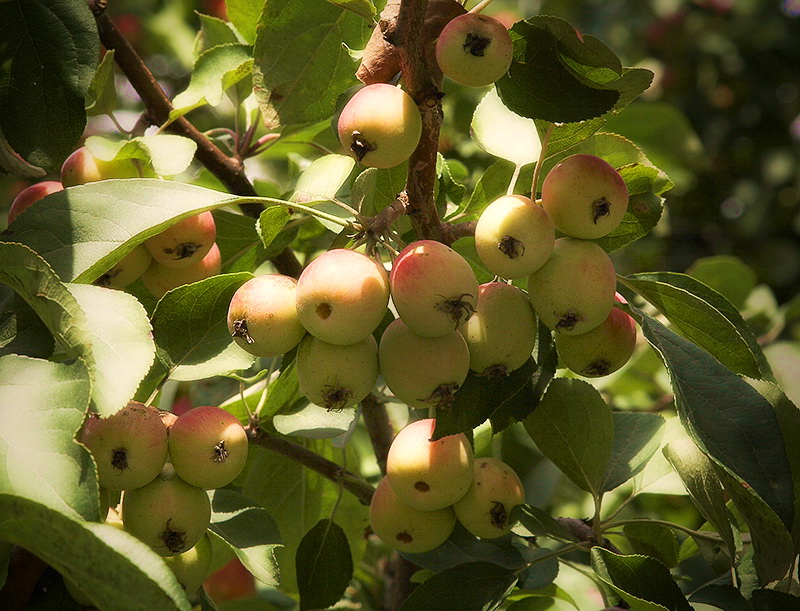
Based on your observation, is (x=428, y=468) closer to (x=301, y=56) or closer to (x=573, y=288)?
(x=573, y=288)

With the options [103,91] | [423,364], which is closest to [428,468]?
[423,364]

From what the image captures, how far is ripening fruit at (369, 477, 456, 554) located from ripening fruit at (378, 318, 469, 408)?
0.21 meters

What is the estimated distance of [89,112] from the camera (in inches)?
54.6

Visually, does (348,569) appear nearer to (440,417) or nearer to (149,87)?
(440,417)

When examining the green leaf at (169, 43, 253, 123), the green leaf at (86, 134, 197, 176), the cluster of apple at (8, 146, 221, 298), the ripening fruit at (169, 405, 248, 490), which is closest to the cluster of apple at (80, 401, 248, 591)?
the ripening fruit at (169, 405, 248, 490)

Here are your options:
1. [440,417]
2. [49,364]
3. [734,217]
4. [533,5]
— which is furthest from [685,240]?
[49,364]

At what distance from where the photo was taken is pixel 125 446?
2.90 feet

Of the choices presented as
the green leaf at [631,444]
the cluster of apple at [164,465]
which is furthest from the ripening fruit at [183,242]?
the green leaf at [631,444]

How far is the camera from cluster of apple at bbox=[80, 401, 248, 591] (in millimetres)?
887

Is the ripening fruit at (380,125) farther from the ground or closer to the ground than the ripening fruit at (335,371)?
farther from the ground

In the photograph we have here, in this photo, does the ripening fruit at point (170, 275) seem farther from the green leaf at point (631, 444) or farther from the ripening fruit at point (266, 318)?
the green leaf at point (631, 444)

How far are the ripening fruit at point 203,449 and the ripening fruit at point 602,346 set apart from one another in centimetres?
40

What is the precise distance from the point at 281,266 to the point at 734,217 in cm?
326

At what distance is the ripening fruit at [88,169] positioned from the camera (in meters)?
1.12
